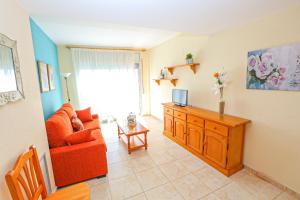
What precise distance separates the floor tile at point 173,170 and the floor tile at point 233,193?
52 cm

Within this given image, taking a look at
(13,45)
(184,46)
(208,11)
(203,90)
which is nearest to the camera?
(13,45)

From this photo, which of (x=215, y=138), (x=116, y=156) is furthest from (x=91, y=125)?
(x=215, y=138)

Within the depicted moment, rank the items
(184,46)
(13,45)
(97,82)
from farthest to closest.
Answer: (97,82)
(184,46)
(13,45)

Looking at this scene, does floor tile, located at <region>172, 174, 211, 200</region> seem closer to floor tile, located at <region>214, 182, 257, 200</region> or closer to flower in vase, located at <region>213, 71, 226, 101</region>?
floor tile, located at <region>214, 182, 257, 200</region>

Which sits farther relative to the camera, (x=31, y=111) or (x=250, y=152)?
(x=250, y=152)

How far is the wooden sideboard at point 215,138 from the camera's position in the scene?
6.77ft

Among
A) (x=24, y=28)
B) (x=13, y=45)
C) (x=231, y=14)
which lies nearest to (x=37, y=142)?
(x=13, y=45)

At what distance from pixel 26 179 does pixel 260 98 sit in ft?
9.10

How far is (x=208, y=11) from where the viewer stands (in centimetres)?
165

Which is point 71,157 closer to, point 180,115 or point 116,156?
point 116,156

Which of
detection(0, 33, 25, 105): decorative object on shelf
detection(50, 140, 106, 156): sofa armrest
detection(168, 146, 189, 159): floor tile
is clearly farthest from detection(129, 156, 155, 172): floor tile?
detection(0, 33, 25, 105): decorative object on shelf

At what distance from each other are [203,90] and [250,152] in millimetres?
1299

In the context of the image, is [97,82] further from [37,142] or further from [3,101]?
[3,101]

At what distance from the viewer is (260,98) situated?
77.1 inches
